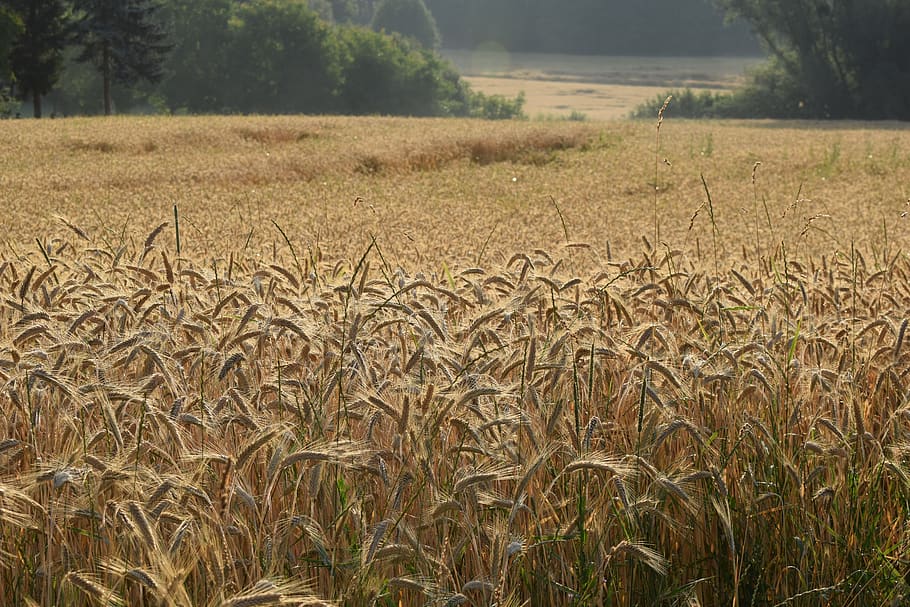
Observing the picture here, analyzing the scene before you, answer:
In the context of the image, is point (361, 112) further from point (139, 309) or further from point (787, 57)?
point (139, 309)

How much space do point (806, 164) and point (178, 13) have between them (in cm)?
4783

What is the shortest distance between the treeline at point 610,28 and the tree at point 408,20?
51.1 feet

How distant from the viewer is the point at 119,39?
3334cm

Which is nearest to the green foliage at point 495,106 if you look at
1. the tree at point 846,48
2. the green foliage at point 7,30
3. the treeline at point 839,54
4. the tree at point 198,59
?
the tree at point 198,59

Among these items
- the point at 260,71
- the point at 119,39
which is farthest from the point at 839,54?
the point at 260,71

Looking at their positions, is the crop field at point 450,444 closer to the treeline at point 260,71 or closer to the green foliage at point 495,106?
the treeline at point 260,71

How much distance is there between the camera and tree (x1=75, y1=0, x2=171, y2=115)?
32531 millimetres

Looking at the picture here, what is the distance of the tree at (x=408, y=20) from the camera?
11081 cm

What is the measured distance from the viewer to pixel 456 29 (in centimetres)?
13512

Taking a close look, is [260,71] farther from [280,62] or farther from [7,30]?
[7,30]

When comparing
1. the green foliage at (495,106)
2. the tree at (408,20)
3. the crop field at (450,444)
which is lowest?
the crop field at (450,444)

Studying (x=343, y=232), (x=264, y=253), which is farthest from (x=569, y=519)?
(x=343, y=232)

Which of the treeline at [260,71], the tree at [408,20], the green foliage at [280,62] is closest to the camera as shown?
the treeline at [260,71]

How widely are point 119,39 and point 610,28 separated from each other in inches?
3643
